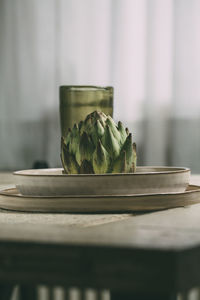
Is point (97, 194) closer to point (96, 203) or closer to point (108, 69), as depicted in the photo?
point (96, 203)

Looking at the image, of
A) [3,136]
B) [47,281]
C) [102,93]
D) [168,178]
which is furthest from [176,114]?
[47,281]

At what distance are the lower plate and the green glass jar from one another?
1.21ft

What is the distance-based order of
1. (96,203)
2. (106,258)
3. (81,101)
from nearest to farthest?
1. (106,258)
2. (96,203)
3. (81,101)

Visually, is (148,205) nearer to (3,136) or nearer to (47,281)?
(47,281)

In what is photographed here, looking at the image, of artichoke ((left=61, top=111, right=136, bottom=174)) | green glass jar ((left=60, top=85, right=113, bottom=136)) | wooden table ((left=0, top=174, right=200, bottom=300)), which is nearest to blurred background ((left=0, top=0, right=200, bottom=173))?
green glass jar ((left=60, top=85, right=113, bottom=136))

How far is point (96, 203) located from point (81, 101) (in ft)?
1.37

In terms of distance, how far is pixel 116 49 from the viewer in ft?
7.50

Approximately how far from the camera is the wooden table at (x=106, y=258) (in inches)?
16.2

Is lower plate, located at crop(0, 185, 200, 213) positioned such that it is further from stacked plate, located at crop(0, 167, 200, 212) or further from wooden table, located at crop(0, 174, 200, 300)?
wooden table, located at crop(0, 174, 200, 300)

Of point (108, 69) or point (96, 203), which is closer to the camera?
point (96, 203)

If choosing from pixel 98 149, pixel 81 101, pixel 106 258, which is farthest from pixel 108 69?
pixel 106 258

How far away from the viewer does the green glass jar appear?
3.41ft

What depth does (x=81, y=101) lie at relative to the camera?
1.05m

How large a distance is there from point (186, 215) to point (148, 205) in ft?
0.18
